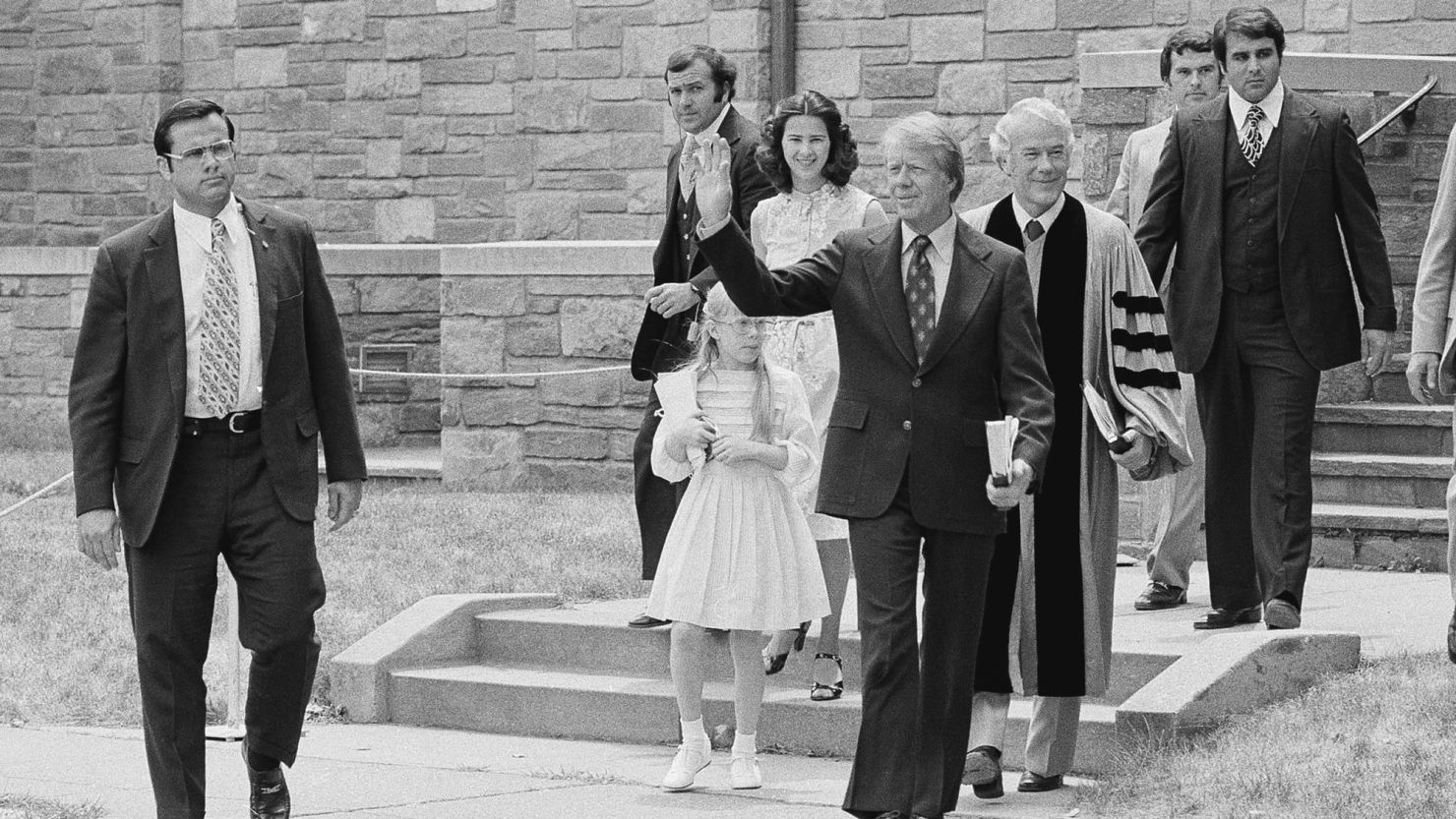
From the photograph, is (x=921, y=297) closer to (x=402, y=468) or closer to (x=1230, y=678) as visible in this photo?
(x=1230, y=678)

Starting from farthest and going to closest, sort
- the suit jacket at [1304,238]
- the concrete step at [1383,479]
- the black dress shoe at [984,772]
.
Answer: the concrete step at [1383,479], the suit jacket at [1304,238], the black dress shoe at [984,772]

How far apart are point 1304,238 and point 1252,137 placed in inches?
15.4

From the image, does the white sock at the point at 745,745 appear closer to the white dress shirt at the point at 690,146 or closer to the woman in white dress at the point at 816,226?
the woman in white dress at the point at 816,226

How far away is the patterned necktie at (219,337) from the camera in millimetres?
5934

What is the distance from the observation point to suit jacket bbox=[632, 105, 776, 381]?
773 centimetres

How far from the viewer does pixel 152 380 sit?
5.92 meters

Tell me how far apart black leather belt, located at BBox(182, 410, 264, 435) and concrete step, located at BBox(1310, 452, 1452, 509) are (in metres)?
5.29

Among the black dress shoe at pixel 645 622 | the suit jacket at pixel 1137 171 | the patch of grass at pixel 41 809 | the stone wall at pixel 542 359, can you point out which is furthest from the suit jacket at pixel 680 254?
the stone wall at pixel 542 359

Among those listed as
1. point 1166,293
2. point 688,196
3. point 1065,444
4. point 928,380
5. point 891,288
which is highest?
point 688,196

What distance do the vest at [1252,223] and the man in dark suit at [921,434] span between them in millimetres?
2045

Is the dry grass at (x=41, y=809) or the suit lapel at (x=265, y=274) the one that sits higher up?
the suit lapel at (x=265, y=274)

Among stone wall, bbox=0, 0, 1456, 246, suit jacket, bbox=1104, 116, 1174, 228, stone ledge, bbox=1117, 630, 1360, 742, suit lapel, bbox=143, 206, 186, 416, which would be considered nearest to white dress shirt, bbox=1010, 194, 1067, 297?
stone ledge, bbox=1117, 630, 1360, 742

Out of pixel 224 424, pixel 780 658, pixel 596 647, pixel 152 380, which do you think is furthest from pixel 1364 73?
pixel 152 380

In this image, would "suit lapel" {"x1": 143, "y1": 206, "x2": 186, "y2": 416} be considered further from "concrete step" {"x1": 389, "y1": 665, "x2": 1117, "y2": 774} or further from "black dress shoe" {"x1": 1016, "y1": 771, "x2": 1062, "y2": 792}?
"black dress shoe" {"x1": 1016, "y1": 771, "x2": 1062, "y2": 792}
